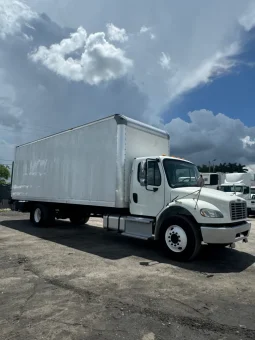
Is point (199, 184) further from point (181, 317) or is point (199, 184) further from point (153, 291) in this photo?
point (181, 317)

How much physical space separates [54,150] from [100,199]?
368 cm

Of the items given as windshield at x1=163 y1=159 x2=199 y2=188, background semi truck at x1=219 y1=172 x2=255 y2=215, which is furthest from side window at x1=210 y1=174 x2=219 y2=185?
background semi truck at x1=219 y1=172 x2=255 y2=215

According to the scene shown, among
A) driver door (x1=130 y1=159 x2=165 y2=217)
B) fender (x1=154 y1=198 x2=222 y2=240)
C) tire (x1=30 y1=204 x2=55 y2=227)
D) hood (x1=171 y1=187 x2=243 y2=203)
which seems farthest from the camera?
tire (x1=30 y1=204 x2=55 y2=227)

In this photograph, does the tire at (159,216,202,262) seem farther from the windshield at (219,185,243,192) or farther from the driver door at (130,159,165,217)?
the windshield at (219,185,243,192)

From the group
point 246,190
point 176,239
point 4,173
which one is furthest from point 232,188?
point 4,173

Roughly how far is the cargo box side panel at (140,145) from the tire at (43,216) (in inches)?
194

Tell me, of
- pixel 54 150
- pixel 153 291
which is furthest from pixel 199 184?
pixel 54 150

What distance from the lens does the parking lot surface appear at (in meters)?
3.36

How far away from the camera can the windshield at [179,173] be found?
7.51 metres

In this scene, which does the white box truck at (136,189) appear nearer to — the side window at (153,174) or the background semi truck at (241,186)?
the side window at (153,174)

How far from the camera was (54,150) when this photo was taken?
1099 cm

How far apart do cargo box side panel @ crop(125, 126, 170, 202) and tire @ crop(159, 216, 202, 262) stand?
183cm

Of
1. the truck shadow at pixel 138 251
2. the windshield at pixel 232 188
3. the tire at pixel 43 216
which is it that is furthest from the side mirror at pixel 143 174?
the windshield at pixel 232 188

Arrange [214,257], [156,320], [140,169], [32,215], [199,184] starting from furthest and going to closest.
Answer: [32,215] → [140,169] → [214,257] → [199,184] → [156,320]
